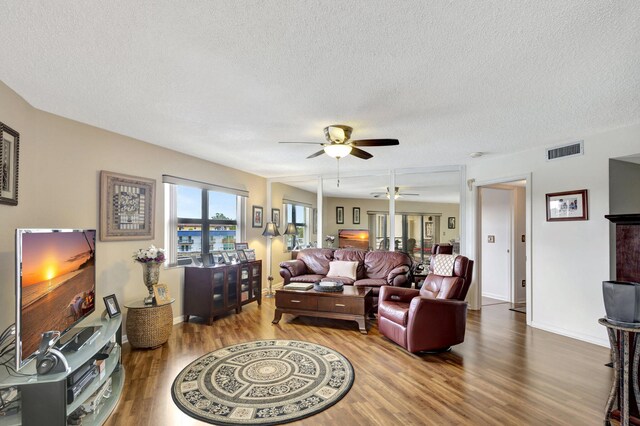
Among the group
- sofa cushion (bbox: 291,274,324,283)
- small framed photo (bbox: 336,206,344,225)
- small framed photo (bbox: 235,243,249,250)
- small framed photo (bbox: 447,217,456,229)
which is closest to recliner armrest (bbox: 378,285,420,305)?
sofa cushion (bbox: 291,274,324,283)

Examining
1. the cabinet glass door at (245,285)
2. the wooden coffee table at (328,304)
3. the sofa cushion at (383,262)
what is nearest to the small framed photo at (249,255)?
the cabinet glass door at (245,285)

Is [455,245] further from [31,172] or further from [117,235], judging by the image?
[31,172]

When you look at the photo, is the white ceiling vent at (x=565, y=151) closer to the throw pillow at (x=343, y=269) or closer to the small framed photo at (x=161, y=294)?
the throw pillow at (x=343, y=269)

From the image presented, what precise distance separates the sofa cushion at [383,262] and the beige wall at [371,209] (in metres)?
3.16

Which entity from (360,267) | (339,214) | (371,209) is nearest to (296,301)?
(360,267)

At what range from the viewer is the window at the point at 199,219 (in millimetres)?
4312

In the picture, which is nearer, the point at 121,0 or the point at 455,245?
the point at 121,0

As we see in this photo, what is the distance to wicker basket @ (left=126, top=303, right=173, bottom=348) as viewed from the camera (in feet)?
10.6

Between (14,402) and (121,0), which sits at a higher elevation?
(121,0)

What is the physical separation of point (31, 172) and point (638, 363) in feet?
15.2

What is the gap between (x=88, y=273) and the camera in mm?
2494

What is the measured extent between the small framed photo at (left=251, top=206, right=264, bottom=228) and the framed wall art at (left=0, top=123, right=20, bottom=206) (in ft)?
12.6

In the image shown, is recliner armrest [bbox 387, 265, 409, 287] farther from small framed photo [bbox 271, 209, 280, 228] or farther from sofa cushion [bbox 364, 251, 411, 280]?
small framed photo [bbox 271, 209, 280, 228]

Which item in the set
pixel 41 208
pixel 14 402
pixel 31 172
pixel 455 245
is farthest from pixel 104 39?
pixel 455 245
